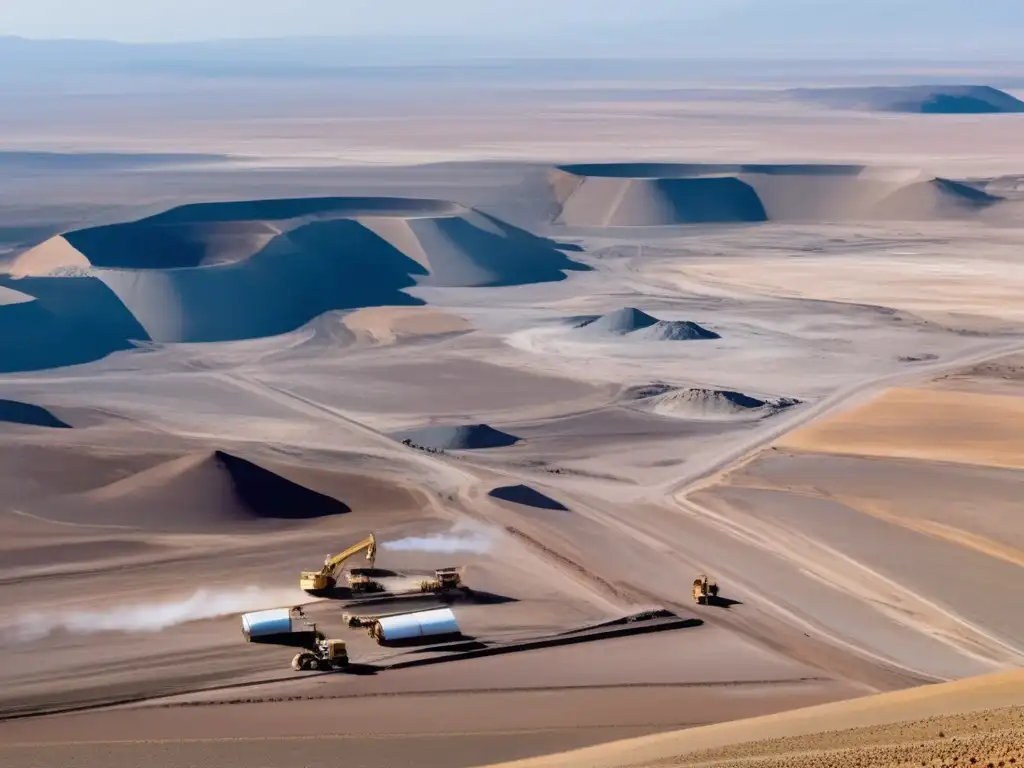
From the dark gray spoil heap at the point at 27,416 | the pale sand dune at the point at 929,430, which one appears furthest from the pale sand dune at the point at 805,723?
the dark gray spoil heap at the point at 27,416

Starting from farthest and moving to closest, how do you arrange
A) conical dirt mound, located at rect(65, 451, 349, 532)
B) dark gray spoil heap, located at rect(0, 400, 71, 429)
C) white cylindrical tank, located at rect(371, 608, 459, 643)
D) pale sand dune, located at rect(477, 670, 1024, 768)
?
dark gray spoil heap, located at rect(0, 400, 71, 429) < conical dirt mound, located at rect(65, 451, 349, 532) < white cylindrical tank, located at rect(371, 608, 459, 643) < pale sand dune, located at rect(477, 670, 1024, 768)

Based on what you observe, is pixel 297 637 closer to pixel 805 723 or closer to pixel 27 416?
pixel 805 723

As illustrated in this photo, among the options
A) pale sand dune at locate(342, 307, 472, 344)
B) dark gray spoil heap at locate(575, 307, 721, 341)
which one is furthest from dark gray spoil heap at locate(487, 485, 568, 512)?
pale sand dune at locate(342, 307, 472, 344)

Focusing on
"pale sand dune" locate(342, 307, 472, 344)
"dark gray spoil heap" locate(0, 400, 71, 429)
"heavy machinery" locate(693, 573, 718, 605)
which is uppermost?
"pale sand dune" locate(342, 307, 472, 344)

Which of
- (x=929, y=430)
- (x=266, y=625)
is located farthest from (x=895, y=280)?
(x=266, y=625)

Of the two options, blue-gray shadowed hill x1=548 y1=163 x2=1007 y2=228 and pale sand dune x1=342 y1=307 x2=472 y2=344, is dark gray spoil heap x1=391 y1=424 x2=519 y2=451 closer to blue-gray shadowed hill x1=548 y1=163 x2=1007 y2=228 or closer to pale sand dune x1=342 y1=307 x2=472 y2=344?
pale sand dune x1=342 y1=307 x2=472 y2=344

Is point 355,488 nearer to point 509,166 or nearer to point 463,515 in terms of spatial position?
point 463,515

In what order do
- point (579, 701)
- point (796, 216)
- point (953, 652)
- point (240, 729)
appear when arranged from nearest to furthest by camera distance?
point (240, 729) → point (579, 701) → point (953, 652) → point (796, 216)

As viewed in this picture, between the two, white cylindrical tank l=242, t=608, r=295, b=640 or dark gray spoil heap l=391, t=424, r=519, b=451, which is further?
dark gray spoil heap l=391, t=424, r=519, b=451


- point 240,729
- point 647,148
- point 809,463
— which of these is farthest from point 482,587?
point 647,148
